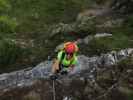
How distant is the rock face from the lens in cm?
1667

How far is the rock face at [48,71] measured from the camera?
54.7 feet

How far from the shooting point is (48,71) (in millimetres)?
18656

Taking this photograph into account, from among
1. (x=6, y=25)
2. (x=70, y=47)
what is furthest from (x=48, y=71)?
(x=6, y=25)

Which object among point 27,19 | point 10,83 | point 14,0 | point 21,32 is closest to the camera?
point 10,83

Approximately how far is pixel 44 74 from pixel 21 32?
623cm

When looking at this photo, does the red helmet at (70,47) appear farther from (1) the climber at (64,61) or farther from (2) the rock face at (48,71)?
(2) the rock face at (48,71)

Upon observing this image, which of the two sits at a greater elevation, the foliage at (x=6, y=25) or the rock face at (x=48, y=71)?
the foliage at (x=6, y=25)

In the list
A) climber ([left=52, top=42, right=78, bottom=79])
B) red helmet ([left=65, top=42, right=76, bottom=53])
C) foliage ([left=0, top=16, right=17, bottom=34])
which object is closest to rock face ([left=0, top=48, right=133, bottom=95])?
climber ([left=52, top=42, right=78, bottom=79])

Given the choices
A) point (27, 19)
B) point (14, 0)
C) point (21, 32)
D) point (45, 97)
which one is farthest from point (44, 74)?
point (14, 0)

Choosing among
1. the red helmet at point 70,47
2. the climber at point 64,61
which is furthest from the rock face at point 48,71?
the red helmet at point 70,47

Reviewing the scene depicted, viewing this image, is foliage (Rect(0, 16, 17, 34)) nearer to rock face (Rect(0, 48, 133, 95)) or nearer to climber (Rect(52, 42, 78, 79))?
rock face (Rect(0, 48, 133, 95))

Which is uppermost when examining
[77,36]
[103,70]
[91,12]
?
[91,12]

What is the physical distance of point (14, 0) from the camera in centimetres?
2752

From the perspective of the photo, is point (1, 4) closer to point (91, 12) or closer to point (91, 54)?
point (91, 12)
